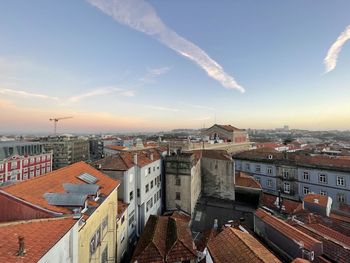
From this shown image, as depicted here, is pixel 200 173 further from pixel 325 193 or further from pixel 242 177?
pixel 325 193

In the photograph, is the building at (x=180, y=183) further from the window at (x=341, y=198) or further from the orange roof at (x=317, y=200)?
the window at (x=341, y=198)

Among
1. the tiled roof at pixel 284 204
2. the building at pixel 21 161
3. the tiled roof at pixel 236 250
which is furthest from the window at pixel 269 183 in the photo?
the building at pixel 21 161

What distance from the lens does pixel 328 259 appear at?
47.8 ft

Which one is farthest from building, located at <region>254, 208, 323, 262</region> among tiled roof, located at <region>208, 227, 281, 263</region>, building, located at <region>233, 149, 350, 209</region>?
building, located at <region>233, 149, 350, 209</region>

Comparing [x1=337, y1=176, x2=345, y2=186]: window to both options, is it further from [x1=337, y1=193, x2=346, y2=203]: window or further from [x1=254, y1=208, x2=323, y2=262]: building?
[x1=254, y1=208, x2=323, y2=262]: building

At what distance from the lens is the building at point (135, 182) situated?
24.4 metres

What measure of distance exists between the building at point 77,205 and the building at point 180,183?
13130 millimetres

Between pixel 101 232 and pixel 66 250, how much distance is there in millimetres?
5769

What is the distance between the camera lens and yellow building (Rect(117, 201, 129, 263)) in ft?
69.1

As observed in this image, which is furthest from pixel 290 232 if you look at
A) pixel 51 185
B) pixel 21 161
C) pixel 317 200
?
pixel 21 161

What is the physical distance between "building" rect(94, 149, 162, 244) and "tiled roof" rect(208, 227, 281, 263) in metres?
12.1

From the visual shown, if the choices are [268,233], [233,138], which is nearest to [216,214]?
[268,233]

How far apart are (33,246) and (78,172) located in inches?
443

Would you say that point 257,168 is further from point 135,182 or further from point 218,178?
point 135,182
